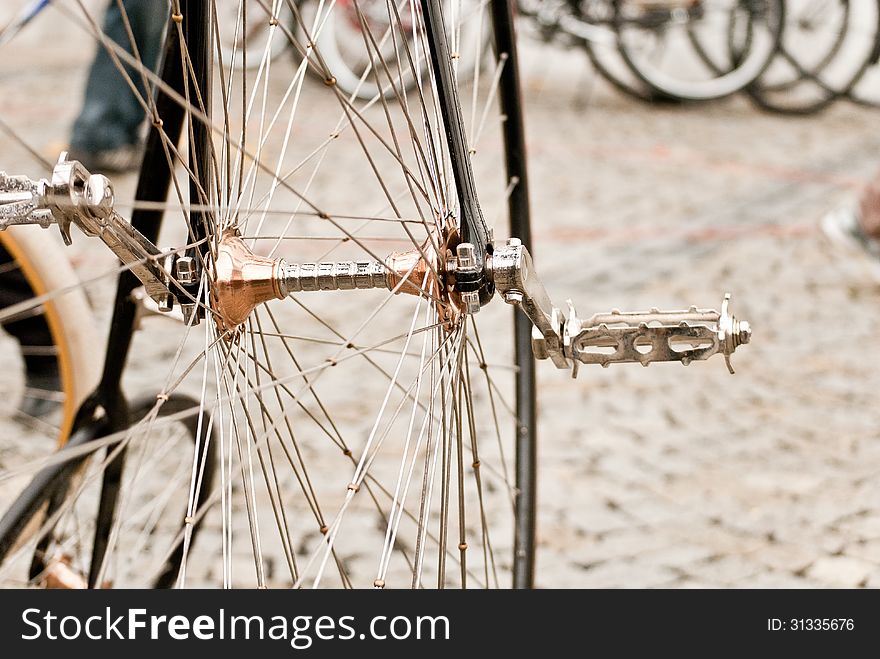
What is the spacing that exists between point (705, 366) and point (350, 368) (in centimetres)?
95

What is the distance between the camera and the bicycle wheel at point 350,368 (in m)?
1.14

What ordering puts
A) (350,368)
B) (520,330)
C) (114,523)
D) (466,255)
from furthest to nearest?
1. (350,368)
2. (520,330)
3. (114,523)
4. (466,255)

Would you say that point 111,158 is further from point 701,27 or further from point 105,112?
point 701,27

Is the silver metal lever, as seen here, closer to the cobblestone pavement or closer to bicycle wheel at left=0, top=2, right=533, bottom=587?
bicycle wheel at left=0, top=2, right=533, bottom=587

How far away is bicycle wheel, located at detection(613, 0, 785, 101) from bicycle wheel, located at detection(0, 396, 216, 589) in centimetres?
420

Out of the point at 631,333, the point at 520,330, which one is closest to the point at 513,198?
the point at 520,330

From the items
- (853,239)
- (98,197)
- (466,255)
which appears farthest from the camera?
(853,239)

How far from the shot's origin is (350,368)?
119 inches

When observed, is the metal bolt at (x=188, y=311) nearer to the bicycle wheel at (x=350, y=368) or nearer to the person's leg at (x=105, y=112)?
the bicycle wheel at (x=350, y=368)

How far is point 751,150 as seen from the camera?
5.19 meters

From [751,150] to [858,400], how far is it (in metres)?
2.59

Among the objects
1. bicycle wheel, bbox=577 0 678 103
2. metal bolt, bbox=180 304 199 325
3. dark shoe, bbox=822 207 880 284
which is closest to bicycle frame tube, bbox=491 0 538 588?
metal bolt, bbox=180 304 199 325

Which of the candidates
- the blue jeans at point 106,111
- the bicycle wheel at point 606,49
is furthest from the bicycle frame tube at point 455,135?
the bicycle wheel at point 606,49
